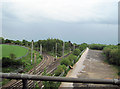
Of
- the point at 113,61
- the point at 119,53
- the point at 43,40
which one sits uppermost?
the point at 43,40

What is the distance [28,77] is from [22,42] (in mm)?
Answer: 23196

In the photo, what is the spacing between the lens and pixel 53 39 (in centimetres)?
2252

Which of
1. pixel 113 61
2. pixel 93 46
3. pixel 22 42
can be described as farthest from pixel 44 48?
pixel 113 61

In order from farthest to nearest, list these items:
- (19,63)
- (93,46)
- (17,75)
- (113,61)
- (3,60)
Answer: (93,46), (113,61), (19,63), (3,60), (17,75)

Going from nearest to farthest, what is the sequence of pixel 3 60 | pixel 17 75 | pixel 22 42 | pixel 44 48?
pixel 17 75, pixel 3 60, pixel 44 48, pixel 22 42

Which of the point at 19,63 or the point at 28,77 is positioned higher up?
the point at 28,77

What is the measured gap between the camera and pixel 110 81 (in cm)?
99

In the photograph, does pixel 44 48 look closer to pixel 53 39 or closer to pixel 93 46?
pixel 53 39

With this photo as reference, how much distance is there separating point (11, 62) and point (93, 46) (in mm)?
18377

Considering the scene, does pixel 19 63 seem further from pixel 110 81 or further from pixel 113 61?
pixel 110 81

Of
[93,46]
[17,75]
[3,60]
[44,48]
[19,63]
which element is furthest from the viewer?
[93,46]

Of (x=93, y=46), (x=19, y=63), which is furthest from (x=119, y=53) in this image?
(x=93, y=46)

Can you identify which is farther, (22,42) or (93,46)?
(93,46)

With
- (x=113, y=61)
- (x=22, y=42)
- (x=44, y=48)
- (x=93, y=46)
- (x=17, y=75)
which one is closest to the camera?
(x=17, y=75)
